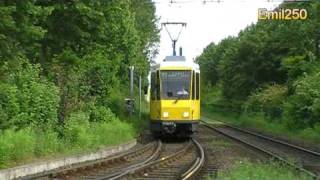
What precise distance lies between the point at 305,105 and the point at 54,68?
68.8 ft

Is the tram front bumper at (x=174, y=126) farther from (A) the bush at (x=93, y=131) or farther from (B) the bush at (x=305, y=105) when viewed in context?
(B) the bush at (x=305, y=105)

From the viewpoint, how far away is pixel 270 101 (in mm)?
58844

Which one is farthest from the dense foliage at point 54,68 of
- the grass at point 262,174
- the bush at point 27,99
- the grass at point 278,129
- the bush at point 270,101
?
the bush at point 270,101

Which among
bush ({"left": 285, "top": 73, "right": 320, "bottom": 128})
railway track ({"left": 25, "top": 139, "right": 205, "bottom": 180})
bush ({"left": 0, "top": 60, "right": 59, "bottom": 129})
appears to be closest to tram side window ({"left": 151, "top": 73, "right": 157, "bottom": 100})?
railway track ({"left": 25, "top": 139, "right": 205, "bottom": 180})

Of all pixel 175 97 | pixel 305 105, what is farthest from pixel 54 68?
pixel 305 105

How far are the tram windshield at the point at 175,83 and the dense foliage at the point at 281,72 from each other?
8.82 metres

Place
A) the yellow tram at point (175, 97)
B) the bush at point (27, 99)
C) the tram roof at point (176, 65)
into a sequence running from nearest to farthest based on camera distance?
the bush at point (27, 99)
the yellow tram at point (175, 97)
the tram roof at point (176, 65)

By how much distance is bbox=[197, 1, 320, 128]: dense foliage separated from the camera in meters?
43.8

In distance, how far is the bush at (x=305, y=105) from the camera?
40.9 metres

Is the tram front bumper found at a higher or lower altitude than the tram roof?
lower

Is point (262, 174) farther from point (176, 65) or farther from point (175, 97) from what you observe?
point (176, 65)

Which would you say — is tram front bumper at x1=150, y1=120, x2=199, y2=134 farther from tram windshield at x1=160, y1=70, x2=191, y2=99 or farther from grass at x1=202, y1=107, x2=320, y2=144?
grass at x1=202, y1=107, x2=320, y2=144

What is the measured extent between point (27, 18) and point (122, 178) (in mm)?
4984

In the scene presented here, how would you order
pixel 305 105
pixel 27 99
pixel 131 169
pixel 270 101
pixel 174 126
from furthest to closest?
pixel 270 101, pixel 305 105, pixel 174 126, pixel 27 99, pixel 131 169
